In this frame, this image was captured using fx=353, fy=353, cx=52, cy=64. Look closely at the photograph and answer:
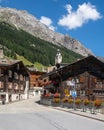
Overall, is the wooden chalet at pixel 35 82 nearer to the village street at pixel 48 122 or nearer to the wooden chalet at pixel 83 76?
the wooden chalet at pixel 83 76

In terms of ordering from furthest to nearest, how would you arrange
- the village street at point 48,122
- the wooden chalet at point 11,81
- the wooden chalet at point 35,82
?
the wooden chalet at point 35,82, the wooden chalet at point 11,81, the village street at point 48,122

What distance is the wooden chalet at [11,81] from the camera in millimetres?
75188

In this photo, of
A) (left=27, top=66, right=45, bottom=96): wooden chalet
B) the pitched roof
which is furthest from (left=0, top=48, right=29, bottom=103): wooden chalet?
(left=27, top=66, right=45, bottom=96): wooden chalet

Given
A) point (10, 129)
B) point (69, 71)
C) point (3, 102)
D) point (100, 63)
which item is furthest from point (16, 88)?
point (10, 129)

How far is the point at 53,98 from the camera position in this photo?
6069cm

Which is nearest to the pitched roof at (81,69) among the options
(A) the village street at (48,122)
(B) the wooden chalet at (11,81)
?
(B) the wooden chalet at (11,81)

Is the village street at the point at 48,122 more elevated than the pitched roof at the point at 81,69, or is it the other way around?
the pitched roof at the point at 81,69

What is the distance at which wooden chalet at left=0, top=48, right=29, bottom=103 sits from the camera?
247 ft

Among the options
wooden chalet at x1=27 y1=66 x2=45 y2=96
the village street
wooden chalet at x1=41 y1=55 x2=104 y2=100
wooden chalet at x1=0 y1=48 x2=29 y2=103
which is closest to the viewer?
the village street

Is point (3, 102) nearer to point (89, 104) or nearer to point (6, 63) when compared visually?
point (6, 63)

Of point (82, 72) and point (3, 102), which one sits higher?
point (82, 72)

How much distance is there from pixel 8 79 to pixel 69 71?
1804 centimetres

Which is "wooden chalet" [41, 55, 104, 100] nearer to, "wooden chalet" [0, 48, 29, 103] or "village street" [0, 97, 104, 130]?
"wooden chalet" [0, 48, 29, 103]

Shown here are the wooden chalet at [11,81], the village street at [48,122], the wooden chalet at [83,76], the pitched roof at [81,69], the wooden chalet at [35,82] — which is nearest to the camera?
the village street at [48,122]
